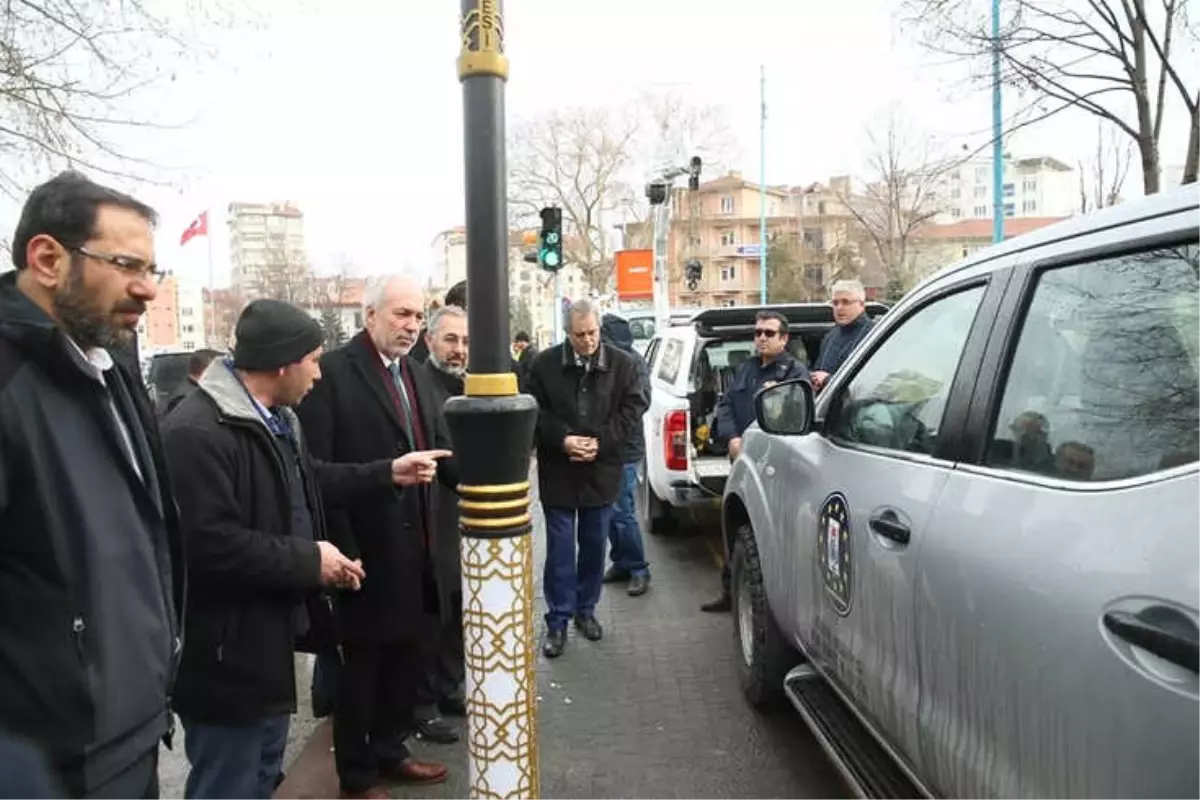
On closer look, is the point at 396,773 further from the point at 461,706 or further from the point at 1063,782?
the point at 1063,782

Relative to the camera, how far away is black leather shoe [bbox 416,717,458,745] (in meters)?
3.84

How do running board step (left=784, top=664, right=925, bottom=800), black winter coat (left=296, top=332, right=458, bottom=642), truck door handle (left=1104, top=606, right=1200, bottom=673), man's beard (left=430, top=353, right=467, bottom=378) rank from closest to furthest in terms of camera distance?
truck door handle (left=1104, top=606, right=1200, bottom=673) → running board step (left=784, top=664, right=925, bottom=800) → black winter coat (left=296, top=332, right=458, bottom=642) → man's beard (left=430, top=353, right=467, bottom=378)

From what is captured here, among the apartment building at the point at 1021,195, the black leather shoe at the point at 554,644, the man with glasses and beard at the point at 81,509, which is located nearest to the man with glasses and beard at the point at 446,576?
the black leather shoe at the point at 554,644

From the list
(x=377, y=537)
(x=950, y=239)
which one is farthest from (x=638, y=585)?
(x=950, y=239)

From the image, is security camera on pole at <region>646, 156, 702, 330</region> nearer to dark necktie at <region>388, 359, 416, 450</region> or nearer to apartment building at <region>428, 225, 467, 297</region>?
dark necktie at <region>388, 359, 416, 450</region>

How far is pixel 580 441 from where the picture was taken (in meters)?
4.77

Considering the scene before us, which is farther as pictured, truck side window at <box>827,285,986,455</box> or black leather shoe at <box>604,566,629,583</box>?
black leather shoe at <box>604,566,629,583</box>

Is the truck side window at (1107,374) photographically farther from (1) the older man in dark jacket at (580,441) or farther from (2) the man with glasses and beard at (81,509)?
(1) the older man in dark jacket at (580,441)

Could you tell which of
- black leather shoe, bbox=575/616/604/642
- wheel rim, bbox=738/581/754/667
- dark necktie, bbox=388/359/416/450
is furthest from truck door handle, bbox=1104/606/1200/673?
black leather shoe, bbox=575/616/604/642

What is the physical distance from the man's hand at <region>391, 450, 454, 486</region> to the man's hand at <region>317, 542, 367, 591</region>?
1.27 feet

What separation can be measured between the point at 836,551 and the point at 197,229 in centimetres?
3528

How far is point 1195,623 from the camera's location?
1310 millimetres

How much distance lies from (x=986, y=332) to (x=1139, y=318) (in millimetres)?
494

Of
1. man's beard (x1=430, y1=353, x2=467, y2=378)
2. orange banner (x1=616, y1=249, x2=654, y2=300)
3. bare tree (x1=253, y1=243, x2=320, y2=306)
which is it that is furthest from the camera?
bare tree (x1=253, y1=243, x2=320, y2=306)
